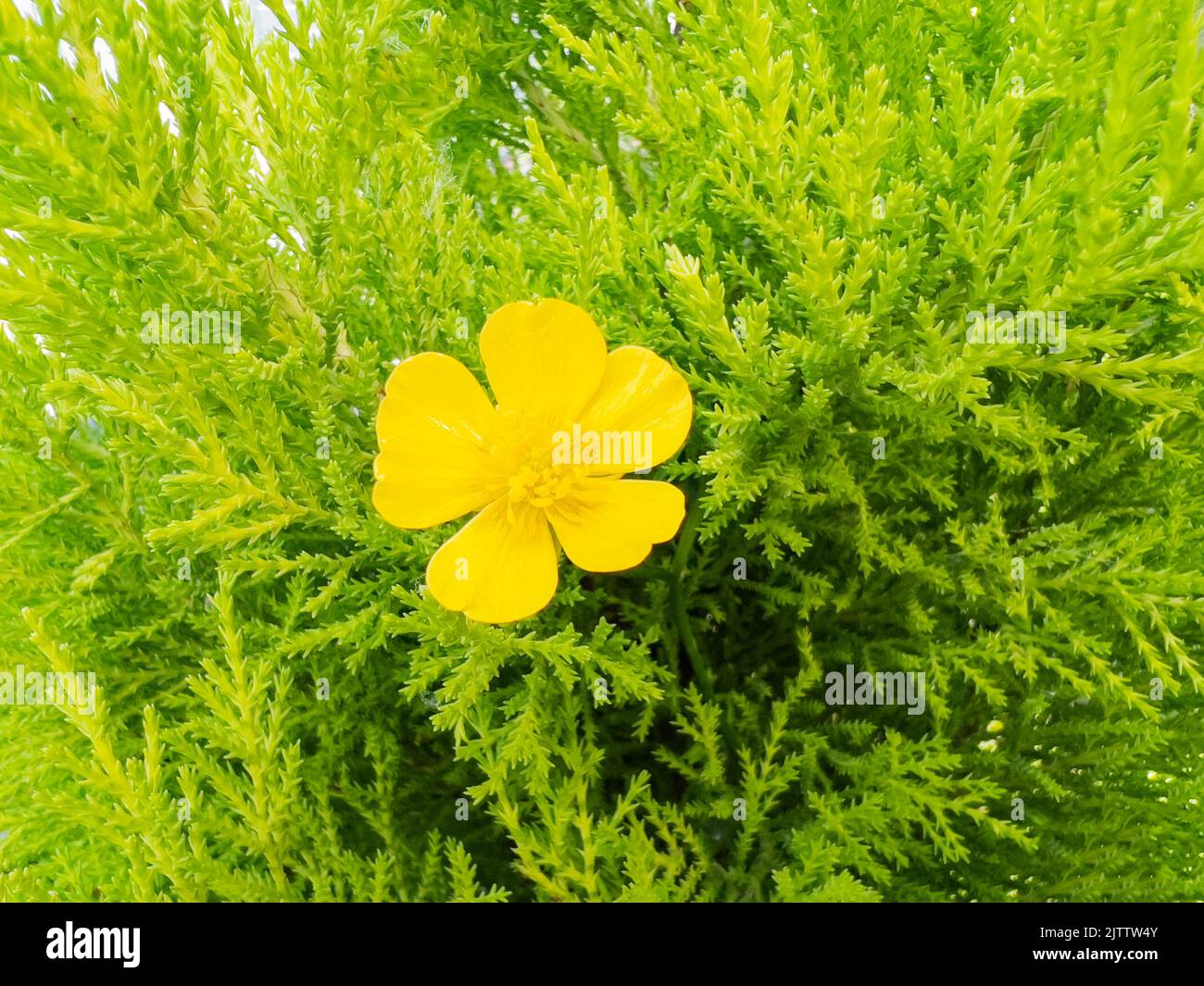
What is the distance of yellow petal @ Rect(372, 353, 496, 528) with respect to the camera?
1.65ft

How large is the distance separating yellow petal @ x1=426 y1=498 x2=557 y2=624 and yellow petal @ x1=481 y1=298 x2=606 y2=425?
0.06 m

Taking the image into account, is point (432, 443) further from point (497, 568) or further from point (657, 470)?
point (657, 470)

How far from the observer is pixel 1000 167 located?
21.5 inches

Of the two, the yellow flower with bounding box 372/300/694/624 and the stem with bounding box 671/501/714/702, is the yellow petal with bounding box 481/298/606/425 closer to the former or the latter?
the yellow flower with bounding box 372/300/694/624

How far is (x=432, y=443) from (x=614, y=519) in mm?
119

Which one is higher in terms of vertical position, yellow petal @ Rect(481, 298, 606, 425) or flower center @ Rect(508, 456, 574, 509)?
yellow petal @ Rect(481, 298, 606, 425)

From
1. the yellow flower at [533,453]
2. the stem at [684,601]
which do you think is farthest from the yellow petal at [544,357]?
the stem at [684,601]

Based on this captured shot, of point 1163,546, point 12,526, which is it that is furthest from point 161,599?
point 1163,546

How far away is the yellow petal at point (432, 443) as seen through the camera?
50 centimetres

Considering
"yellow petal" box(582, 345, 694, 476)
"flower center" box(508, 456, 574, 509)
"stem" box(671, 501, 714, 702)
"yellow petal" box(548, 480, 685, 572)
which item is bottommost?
"stem" box(671, 501, 714, 702)

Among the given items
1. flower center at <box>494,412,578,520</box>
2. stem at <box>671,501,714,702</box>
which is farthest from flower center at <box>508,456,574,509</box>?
stem at <box>671,501,714,702</box>
